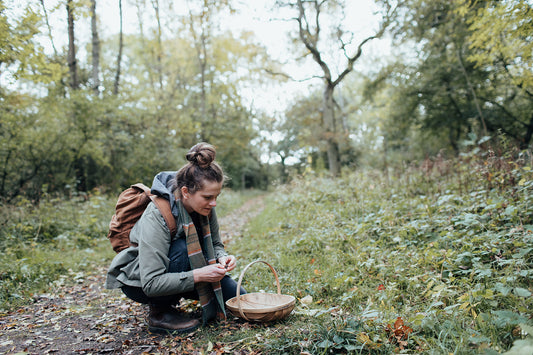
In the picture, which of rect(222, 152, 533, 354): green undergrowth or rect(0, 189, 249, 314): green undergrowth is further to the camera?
rect(0, 189, 249, 314): green undergrowth

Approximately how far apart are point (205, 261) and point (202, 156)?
0.94 m

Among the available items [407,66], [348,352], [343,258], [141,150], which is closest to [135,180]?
[141,150]

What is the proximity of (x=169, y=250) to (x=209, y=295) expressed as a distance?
1.77 feet

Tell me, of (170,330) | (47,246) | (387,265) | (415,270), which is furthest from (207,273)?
(47,246)

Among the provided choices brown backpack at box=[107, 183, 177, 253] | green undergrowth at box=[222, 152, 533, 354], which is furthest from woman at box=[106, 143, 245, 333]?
green undergrowth at box=[222, 152, 533, 354]

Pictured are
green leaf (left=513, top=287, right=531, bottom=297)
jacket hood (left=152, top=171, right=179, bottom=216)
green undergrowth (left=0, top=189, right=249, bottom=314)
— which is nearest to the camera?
green leaf (left=513, top=287, right=531, bottom=297)

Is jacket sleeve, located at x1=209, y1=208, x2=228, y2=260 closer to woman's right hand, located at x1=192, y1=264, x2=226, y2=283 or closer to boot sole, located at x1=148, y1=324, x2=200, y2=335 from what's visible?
woman's right hand, located at x1=192, y1=264, x2=226, y2=283

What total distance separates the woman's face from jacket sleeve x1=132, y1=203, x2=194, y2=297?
25 centimetres

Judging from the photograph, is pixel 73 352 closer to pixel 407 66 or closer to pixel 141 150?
pixel 141 150

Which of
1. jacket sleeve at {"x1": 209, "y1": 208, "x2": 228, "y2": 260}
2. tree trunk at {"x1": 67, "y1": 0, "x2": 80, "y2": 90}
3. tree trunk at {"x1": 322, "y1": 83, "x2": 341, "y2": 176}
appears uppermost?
tree trunk at {"x1": 67, "y1": 0, "x2": 80, "y2": 90}

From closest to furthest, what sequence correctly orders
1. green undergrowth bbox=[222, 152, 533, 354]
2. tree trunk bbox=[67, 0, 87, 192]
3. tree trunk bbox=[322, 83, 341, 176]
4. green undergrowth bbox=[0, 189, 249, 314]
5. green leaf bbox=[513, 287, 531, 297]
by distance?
green leaf bbox=[513, 287, 531, 297], green undergrowth bbox=[222, 152, 533, 354], green undergrowth bbox=[0, 189, 249, 314], tree trunk bbox=[67, 0, 87, 192], tree trunk bbox=[322, 83, 341, 176]

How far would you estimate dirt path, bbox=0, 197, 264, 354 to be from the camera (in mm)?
2472

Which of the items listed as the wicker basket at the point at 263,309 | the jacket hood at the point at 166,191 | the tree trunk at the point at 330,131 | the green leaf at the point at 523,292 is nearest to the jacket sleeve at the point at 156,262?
the jacket hood at the point at 166,191

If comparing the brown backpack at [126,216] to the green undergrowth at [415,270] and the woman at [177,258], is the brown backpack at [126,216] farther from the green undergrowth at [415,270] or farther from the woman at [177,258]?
the green undergrowth at [415,270]
